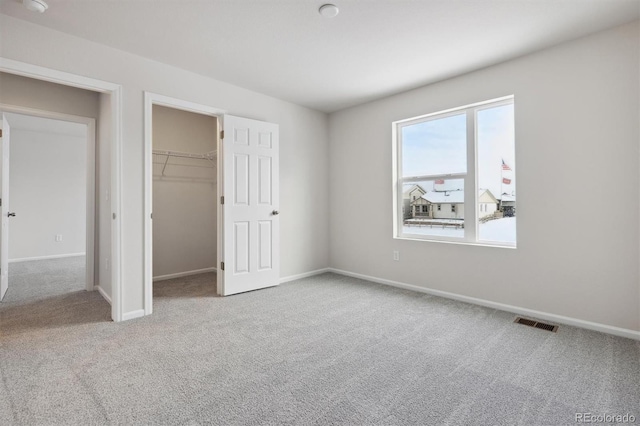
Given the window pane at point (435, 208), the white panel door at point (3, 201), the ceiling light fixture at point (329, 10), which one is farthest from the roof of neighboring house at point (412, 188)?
the white panel door at point (3, 201)

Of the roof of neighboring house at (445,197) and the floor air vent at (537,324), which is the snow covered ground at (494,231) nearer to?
the roof of neighboring house at (445,197)

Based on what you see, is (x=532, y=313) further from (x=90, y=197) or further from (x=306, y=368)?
(x=90, y=197)

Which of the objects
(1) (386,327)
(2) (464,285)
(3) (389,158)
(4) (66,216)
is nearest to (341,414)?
(1) (386,327)

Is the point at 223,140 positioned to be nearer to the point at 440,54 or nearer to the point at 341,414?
the point at 440,54

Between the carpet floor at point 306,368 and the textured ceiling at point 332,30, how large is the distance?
2.52m

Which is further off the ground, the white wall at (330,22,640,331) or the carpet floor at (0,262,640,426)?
the white wall at (330,22,640,331)

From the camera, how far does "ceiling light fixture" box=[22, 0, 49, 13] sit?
216 cm

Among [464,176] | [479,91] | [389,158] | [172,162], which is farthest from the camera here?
[172,162]

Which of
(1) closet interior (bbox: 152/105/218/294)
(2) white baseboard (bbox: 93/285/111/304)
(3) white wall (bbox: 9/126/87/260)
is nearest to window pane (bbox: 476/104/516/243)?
(1) closet interior (bbox: 152/105/218/294)

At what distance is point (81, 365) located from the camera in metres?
2.08

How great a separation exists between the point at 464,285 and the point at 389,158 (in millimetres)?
1844

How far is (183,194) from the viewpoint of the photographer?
16.1ft

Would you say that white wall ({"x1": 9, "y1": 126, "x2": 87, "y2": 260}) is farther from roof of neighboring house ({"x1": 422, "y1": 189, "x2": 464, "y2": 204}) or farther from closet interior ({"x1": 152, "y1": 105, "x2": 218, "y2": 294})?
roof of neighboring house ({"x1": 422, "y1": 189, "x2": 464, "y2": 204})

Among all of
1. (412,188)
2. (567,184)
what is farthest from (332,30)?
(567,184)
